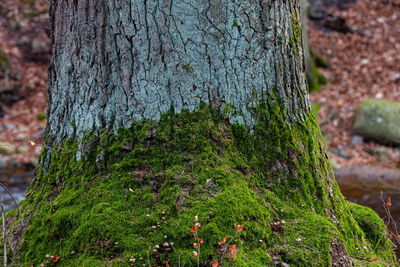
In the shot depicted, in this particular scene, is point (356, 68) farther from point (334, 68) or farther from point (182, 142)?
point (182, 142)

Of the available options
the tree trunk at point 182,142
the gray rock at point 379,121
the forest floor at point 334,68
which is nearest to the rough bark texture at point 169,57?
the tree trunk at point 182,142

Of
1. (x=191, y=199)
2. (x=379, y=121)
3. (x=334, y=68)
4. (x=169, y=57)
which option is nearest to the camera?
(x=191, y=199)

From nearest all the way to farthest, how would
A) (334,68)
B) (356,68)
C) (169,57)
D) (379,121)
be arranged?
1. (169,57)
2. (379,121)
3. (356,68)
4. (334,68)

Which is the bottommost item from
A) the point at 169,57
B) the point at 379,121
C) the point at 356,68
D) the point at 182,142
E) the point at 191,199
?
the point at 191,199

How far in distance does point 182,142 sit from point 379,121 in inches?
280

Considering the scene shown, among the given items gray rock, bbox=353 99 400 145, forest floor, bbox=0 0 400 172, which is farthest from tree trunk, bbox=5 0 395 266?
gray rock, bbox=353 99 400 145

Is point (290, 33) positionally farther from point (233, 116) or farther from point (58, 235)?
point (58, 235)

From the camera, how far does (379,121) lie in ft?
27.2

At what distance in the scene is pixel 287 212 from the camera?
247cm

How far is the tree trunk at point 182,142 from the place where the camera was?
226 centimetres

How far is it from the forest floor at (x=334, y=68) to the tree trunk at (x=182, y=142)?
5.44 meters

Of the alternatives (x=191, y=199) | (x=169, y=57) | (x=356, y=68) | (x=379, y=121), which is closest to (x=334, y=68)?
(x=356, y=68)

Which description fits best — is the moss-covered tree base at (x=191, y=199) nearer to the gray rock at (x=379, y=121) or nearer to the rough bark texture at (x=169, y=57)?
the rough bark texture at (x=169, y=57)

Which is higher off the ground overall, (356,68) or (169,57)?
(356,68)
